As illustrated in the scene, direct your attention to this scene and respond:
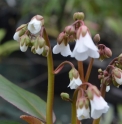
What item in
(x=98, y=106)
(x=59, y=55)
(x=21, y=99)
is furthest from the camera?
(x=59, y=55)

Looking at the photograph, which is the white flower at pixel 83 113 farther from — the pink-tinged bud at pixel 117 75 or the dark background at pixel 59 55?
the dark background at pixel 59 55

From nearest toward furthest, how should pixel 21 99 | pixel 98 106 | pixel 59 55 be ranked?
pixel 98 106 → pixel 21 99 → pixel 59 55

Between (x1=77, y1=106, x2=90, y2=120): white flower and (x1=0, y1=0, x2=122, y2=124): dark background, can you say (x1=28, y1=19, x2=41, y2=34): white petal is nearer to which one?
(x1=77, y1=106, x2=90, y2=120): white flower

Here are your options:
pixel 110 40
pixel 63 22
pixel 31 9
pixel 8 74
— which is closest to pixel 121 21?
pixel 110 40

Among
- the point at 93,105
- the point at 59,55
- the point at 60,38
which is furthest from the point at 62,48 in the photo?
the point at 59,55

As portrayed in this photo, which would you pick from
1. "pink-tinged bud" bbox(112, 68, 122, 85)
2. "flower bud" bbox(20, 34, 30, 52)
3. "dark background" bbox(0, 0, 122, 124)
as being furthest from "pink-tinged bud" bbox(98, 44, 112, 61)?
"dark background" bbox(0, 0, 122, 124)

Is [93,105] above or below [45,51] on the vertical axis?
below

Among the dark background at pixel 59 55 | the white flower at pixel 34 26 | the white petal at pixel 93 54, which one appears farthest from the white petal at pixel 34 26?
the dark background at pixel 59 55

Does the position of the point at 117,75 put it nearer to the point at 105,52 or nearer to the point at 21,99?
the point at 105,52

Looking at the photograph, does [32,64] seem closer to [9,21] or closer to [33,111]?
[9,21]
